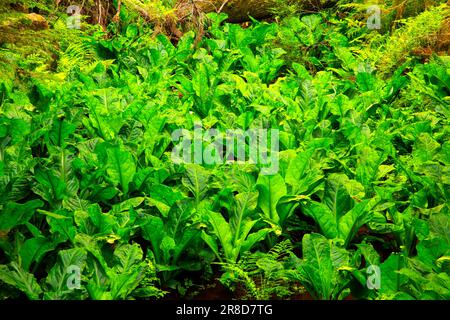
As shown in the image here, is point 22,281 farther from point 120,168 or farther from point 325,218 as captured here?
point 325,218

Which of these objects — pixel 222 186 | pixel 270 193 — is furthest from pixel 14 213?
pixel 270 193

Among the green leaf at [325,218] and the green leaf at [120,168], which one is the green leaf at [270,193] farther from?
the green leaf at [120,168]

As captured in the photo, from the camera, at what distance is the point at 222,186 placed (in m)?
3.88

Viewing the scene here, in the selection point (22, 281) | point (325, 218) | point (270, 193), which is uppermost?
point (270, 193)

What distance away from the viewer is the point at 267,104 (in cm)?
543

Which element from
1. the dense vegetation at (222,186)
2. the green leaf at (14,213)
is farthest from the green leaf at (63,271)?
the green leaf at (14,213)

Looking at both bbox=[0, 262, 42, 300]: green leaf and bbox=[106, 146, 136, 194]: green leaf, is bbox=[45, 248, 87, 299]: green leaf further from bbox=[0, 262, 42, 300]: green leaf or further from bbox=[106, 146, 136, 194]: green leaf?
bbox=[106, 146, 136, 194]: green leaf

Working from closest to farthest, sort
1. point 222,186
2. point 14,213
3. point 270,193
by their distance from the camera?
point 14,213 < point 270,193 < point 222,186

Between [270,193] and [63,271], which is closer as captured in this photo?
[63,271]

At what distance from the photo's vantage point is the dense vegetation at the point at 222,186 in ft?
10.2

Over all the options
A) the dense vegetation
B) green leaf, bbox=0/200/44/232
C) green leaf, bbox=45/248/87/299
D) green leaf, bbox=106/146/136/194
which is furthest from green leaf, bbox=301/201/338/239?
green leaf, bbox=0/200/44/232

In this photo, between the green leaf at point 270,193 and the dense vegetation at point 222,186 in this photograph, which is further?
the green leaf at point 270,193

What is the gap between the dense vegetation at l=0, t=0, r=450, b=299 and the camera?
309cm
